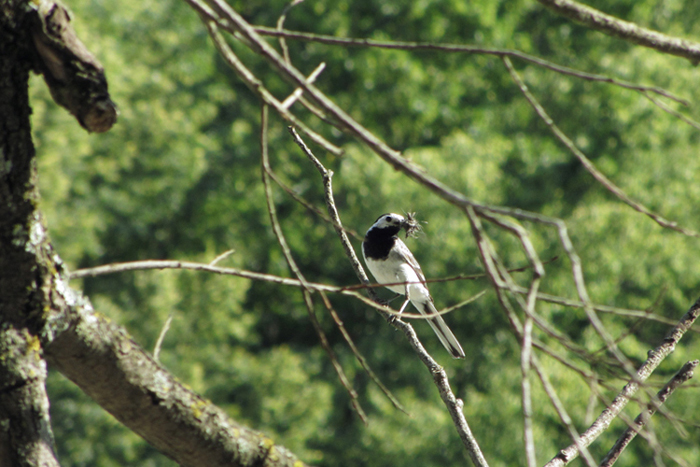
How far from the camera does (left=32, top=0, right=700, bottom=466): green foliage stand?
549 inches

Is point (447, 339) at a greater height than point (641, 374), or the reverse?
point (447, 339)

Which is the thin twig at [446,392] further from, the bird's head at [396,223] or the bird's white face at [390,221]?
the bird's white face at [390,221]

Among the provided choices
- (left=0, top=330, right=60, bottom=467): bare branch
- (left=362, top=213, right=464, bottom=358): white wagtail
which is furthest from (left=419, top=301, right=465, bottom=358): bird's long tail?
(left=0, top=330, right=60, bottom=467): bare branch

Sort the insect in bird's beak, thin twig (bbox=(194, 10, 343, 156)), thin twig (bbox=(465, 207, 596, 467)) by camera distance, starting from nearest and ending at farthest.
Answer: thin twig (bbox=(465, 207, 596, 467))
thin twig (bbox=(194, 10, 343, 156))
the insect in bird's beak

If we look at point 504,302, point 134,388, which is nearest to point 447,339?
point 134,388

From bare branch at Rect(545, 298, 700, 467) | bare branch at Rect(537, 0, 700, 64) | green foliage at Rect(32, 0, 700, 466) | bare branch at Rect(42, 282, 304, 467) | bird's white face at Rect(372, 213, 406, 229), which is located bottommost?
bare branch at Rect(42, 282, 304, 467)

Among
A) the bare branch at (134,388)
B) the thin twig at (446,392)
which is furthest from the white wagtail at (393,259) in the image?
the bare branch at (134,388)

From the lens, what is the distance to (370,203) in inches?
585

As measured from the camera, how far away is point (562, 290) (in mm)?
13617

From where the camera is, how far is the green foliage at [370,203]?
1394 cm

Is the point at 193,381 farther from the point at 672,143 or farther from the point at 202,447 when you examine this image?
the point at 202,447

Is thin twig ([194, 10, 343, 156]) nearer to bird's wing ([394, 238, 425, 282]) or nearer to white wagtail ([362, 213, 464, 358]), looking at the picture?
white wagtail ([362, 213, 464, 358])

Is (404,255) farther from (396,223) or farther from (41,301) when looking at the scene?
(41,301)

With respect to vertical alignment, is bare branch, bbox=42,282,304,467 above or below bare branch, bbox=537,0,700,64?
below
